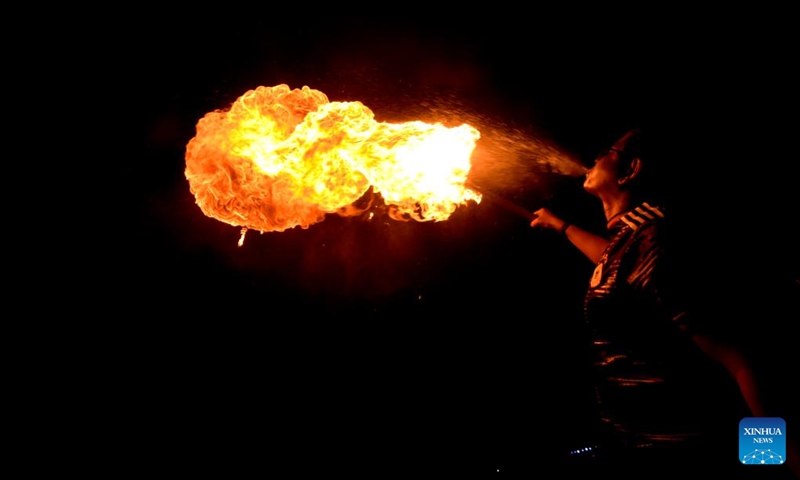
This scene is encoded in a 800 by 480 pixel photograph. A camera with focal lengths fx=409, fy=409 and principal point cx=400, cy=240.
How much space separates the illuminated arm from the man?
0.39 meters

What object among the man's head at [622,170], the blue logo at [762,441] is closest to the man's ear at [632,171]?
the man's head at [622,170]

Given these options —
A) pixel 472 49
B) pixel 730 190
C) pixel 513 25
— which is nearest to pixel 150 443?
pixel 472 49

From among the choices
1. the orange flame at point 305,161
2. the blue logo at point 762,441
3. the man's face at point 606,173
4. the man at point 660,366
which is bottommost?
the blue logo at point 762,441

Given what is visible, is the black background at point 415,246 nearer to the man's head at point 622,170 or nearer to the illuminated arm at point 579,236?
the man's head at point 622,170

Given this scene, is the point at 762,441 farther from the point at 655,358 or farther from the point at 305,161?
the point at 305,161

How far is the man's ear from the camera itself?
7.98 ft

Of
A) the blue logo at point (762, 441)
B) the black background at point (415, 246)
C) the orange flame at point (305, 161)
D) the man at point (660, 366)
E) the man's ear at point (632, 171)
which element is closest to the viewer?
the blue logo at point (762, 441)

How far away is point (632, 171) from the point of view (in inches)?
96.5

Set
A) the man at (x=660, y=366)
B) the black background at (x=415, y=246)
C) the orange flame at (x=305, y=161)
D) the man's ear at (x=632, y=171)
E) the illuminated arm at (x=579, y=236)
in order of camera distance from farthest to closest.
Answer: the orange flame at (x=305, y=161)
the black background at (x=415, y=246)
the illuminated arm at (x=579, y=236)
the man's ear at (x=632, y=171)
the man at (x=660, y=366)

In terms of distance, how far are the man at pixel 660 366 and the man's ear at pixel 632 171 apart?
0.29 meters

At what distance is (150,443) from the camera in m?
3.36

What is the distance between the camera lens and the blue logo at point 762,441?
1490 millimetres

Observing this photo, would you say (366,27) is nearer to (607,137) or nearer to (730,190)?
(607,137)

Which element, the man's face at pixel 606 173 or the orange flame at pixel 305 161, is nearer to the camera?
the man's face at pixel 606 173
